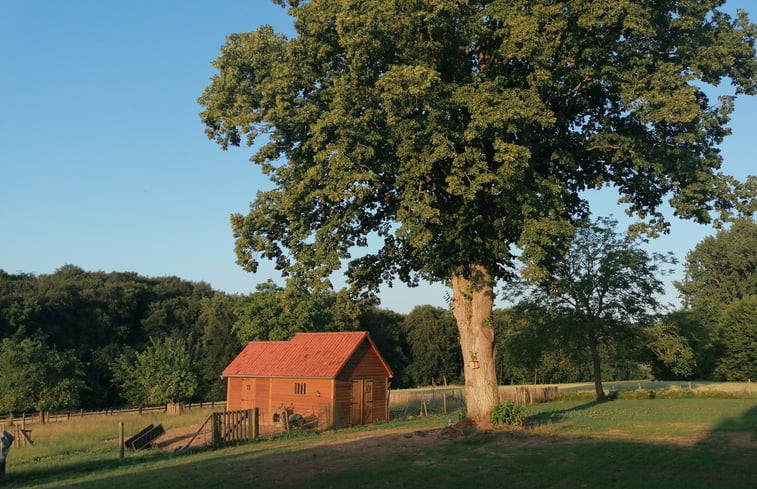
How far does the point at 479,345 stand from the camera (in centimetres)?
2184

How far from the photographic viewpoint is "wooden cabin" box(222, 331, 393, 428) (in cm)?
3416

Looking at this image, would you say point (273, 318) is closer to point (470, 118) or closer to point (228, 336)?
point (228, 336)

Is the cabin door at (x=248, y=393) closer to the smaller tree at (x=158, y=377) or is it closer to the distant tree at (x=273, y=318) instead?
the smaller tree at (x=158, y=377)

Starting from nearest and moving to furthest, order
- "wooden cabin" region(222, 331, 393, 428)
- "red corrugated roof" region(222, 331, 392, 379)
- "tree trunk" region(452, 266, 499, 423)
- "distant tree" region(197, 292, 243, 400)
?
"tree trunk" region(452, 266, 499, 423) < "wooden cabin" region(222, 331, 393, 428) < "red corrugated roof" region(222, 331, 392, 379) < "distant tree" region(197, 292, 243, 400)

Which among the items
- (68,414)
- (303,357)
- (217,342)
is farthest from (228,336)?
(303,357)

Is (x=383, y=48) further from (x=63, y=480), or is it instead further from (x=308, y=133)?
(x=63, y=480)

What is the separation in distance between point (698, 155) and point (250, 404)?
29.5 metres

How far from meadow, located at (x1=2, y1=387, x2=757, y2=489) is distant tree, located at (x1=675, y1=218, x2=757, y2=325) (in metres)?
85.5

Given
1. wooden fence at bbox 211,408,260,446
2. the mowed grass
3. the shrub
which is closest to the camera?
the mowed grass

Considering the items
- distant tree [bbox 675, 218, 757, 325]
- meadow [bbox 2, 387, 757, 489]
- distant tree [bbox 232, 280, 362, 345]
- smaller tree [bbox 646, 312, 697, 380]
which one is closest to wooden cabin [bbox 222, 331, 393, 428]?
meadow [bbox 2, 387, 757, 489]

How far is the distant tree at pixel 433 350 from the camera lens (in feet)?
302

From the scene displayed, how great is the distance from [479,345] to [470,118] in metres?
8.19

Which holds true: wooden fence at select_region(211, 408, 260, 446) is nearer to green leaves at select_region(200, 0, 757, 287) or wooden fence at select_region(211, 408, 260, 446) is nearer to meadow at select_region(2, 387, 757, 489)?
meadow at select_region(2, 387, 757, 489)

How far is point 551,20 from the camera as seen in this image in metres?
18.2
